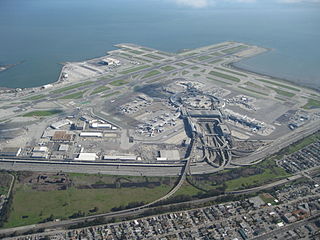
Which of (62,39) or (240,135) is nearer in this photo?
(240,135)

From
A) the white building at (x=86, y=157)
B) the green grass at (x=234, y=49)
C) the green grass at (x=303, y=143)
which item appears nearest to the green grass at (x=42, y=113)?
the white building at (x=86, y=157)

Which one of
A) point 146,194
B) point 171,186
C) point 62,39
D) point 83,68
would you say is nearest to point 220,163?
point 171,186

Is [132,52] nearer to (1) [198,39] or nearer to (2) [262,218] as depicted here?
(1) [198,39]

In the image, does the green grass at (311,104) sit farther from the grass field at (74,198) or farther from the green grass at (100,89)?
the green grass at (100,89)

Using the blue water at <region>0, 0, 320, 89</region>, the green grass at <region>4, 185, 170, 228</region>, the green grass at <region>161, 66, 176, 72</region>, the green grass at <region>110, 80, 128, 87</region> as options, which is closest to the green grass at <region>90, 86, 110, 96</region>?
the green grass at <region>110, 80, 128, 87</region>

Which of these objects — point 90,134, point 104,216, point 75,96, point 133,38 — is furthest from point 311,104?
point 133,38

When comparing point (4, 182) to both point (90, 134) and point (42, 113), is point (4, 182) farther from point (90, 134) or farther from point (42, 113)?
point (42, 113)

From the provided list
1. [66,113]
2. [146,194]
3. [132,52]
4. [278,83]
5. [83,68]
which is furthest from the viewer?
[132,52]

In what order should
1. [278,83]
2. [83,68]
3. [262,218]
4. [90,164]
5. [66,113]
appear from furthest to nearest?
1. [83,68]
2. [278,83]
3. [66,113]
4. [90,164]
5. [262,218]
